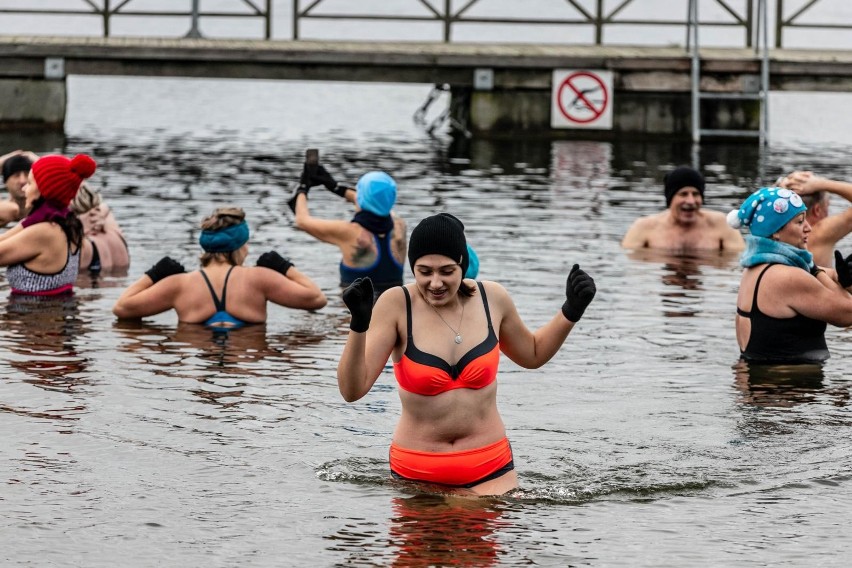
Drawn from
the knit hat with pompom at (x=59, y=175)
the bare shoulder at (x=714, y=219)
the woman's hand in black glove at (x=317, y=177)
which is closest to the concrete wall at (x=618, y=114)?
the bare shoulder at (x=714, y=219)

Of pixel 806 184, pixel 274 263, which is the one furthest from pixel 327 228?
pixel 806 184

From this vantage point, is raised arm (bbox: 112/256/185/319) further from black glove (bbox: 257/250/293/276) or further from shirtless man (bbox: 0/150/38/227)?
shirtless man (bbox: 0/150/38/227)

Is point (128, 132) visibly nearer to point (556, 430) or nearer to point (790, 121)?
point (790, 121)

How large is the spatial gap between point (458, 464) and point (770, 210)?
3.33 meters

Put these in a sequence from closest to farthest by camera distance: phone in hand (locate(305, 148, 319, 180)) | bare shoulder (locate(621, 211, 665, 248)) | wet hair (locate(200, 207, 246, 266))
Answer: wet hair (locate(200, 207, 246, 266)), phone in hand (locate(305, 148, 319, 180)), bare shoulder (locate(621, 211, 665, 248))

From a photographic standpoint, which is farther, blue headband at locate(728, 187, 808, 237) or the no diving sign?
the no diving sign

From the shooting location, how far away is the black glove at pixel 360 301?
667 centimetres

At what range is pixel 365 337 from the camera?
7059mm

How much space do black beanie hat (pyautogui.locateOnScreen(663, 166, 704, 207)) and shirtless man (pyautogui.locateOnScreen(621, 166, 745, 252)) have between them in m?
0.01

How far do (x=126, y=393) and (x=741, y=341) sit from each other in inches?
156

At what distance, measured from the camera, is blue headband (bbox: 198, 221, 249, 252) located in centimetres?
1130

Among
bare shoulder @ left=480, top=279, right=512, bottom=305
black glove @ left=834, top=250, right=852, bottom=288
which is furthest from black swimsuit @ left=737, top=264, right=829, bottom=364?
bare shoulder @ left=480, top=279, right=512, bottom=305

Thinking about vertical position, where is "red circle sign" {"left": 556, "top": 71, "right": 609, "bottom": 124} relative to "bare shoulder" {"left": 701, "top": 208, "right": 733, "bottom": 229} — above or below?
above

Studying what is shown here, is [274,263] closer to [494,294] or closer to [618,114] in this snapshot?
[494,294]
